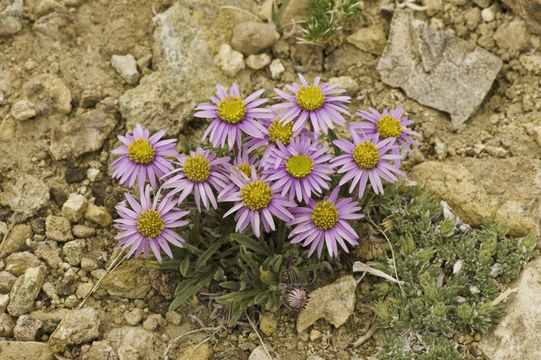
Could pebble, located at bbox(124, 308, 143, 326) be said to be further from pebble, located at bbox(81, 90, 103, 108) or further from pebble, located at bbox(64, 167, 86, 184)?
pebble, located at bbox(81, 90, 103, 108)

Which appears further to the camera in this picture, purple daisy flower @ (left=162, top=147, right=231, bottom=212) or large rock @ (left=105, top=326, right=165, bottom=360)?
large rock @ (left=105, top=326, right=165, bottom=360)

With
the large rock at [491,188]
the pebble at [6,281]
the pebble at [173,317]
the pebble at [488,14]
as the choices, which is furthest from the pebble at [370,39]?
the pebble at [6,281]

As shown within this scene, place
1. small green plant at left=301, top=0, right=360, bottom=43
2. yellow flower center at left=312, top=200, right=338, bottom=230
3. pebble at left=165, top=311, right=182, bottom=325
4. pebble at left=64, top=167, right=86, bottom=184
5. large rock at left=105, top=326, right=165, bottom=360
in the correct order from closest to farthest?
1. yellow flower center at left=312, top=200, right=338, bottom=230
2. large rock at left=105, top=326, right=165, bottom=360
3. pebble at left=165, top=311, right=182, bottom=325
4. pebble at left=64, top=167, right=86, bottom=184
5. small green plant at left=301, top=0, right=360, bottom=43

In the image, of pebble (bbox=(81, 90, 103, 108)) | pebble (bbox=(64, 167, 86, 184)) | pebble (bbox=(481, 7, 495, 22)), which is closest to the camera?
pebble (bbox=(64, 167, 86, 184))

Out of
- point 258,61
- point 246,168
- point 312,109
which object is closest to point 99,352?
point 246,168

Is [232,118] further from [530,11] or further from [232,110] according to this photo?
[530,11]

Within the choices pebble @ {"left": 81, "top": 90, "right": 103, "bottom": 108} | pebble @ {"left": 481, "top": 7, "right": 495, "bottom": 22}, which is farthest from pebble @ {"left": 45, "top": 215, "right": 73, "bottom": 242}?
pebble @ {"left": 481, "top": 7, "right": 495, "bottom": 22}

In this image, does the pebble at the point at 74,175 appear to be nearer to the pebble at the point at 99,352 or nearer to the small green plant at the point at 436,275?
the pebble at the point at 99,352
